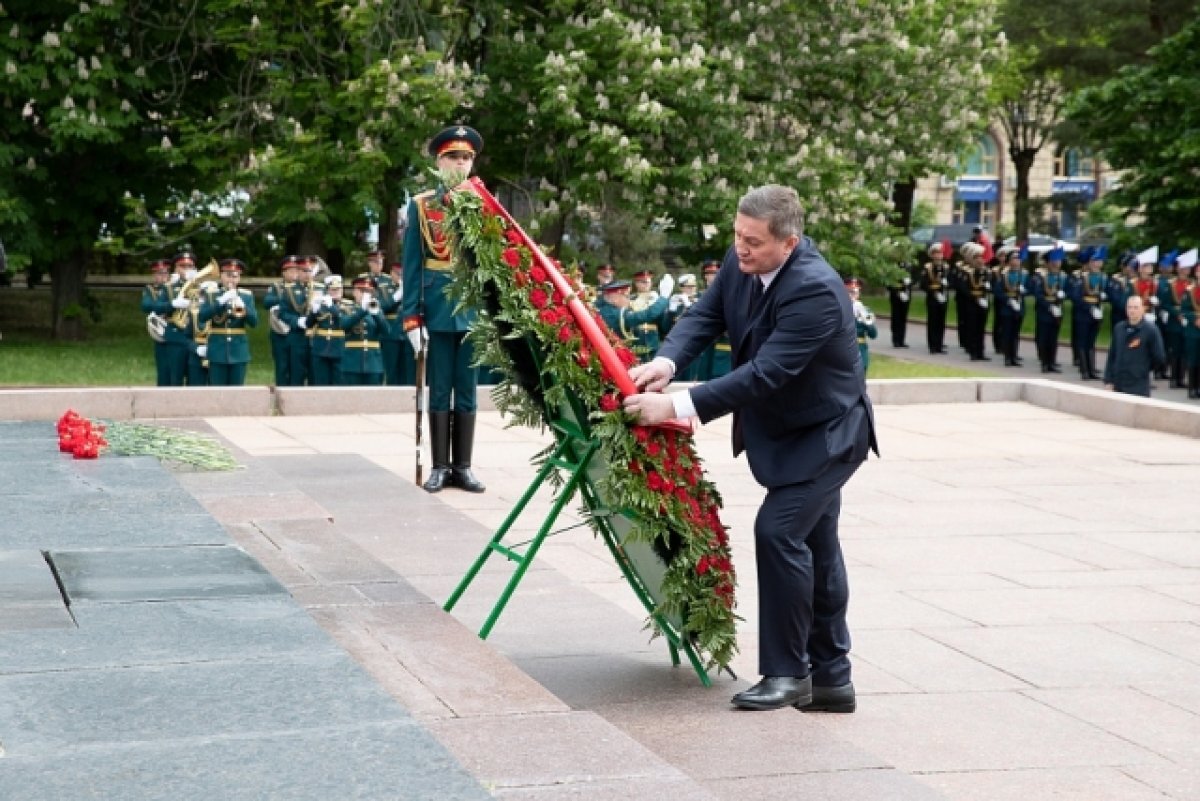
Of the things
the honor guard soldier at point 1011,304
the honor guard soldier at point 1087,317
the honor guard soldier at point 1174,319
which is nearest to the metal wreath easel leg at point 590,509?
the honor guard soldier at point 1174,319

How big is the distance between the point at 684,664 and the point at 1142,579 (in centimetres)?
320

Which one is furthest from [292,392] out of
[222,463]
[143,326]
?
[143,326]

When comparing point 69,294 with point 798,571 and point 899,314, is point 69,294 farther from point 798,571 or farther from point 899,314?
point 798,571

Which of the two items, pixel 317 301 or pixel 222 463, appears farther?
pixel 317 301

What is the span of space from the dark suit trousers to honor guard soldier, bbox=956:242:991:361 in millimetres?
24439

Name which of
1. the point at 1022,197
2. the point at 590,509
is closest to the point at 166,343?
the point at 590,509

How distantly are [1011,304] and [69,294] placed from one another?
14.4 metres

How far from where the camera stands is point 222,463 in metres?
9.81

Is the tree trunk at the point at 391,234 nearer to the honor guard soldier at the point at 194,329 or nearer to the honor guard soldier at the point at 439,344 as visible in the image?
the honor guard soldier at the point at 194,329

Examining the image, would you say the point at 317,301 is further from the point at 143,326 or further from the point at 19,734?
the point at 19,734

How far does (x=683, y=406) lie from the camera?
6.12 meters

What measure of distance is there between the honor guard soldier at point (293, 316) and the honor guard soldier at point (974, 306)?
14.3m

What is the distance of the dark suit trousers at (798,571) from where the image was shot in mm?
6137

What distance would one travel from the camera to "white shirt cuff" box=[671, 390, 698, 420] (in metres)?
6.10
